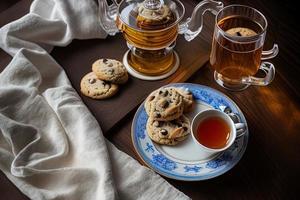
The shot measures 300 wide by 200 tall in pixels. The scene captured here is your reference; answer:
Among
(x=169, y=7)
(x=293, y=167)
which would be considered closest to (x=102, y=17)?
(x=169, y=7)

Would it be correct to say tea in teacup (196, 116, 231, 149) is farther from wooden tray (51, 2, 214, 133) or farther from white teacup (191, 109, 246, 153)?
wooden tray (51, 2, 214, 133)

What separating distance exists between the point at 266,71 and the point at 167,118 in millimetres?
242

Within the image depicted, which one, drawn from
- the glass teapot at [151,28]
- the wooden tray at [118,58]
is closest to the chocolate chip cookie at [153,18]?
the glass teapot at [151,28]

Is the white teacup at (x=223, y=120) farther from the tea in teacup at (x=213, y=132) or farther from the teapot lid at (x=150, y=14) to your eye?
the teapot lid at (x=150, y=14)

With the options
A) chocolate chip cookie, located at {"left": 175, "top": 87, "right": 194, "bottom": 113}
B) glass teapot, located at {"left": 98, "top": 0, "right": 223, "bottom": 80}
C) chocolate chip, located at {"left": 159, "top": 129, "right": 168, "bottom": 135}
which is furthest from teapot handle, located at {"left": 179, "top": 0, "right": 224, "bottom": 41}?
chocolate chip, located at {"left": 159, "top": 129, "right": 168, "bottom": 135}

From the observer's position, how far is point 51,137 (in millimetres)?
749

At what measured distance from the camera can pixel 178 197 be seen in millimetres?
685

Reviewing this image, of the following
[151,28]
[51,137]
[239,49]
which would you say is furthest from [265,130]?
[51,137]

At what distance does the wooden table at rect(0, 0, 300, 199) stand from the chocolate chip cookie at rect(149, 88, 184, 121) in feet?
0.20

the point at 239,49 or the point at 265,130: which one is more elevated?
the point at 239,49

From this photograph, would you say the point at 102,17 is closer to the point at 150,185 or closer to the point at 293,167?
the point at 150,185

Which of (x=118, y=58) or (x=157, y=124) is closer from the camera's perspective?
(x=157, y=124)

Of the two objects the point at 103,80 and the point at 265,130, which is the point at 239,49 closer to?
the point at 265,130

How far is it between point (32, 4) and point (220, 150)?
1.82 feet
